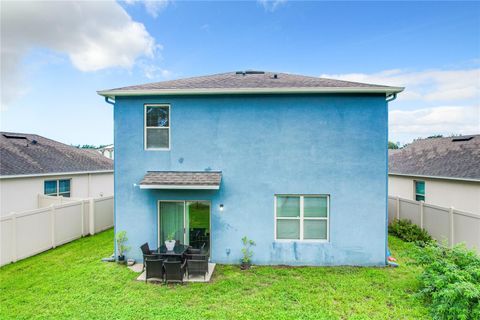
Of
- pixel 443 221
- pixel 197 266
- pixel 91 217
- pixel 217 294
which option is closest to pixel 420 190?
pixel 443 221

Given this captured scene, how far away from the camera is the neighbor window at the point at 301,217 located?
8430mm

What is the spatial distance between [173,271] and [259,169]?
4.38m

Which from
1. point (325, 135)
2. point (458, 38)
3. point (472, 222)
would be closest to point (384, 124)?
point (325, 135)

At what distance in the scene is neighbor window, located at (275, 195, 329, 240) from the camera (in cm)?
Answer: 843

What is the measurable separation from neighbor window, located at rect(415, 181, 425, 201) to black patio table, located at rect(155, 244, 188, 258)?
567 inches

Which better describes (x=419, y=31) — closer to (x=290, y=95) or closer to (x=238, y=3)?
(x=238, y=3)

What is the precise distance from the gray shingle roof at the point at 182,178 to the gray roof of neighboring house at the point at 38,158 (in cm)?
897

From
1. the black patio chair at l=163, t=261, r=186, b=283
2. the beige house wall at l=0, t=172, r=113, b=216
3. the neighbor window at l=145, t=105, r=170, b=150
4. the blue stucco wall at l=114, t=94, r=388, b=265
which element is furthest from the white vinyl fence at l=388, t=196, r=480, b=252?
the beige house wall at l=0, t=172, r=113, b=216

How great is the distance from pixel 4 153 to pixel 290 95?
52.8 ft

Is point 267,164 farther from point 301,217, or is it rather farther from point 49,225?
point 49,225

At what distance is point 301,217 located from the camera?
27.7 ft

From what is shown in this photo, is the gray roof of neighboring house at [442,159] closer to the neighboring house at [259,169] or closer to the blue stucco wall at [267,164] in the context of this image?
the blue stucco wall at [267,164]

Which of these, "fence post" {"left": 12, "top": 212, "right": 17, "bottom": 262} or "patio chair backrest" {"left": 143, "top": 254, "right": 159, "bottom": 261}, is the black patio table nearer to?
"patio chair backrest" {"left": 143, "top": 254, "right": 159, "bottom": 261}

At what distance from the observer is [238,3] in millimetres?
15180
